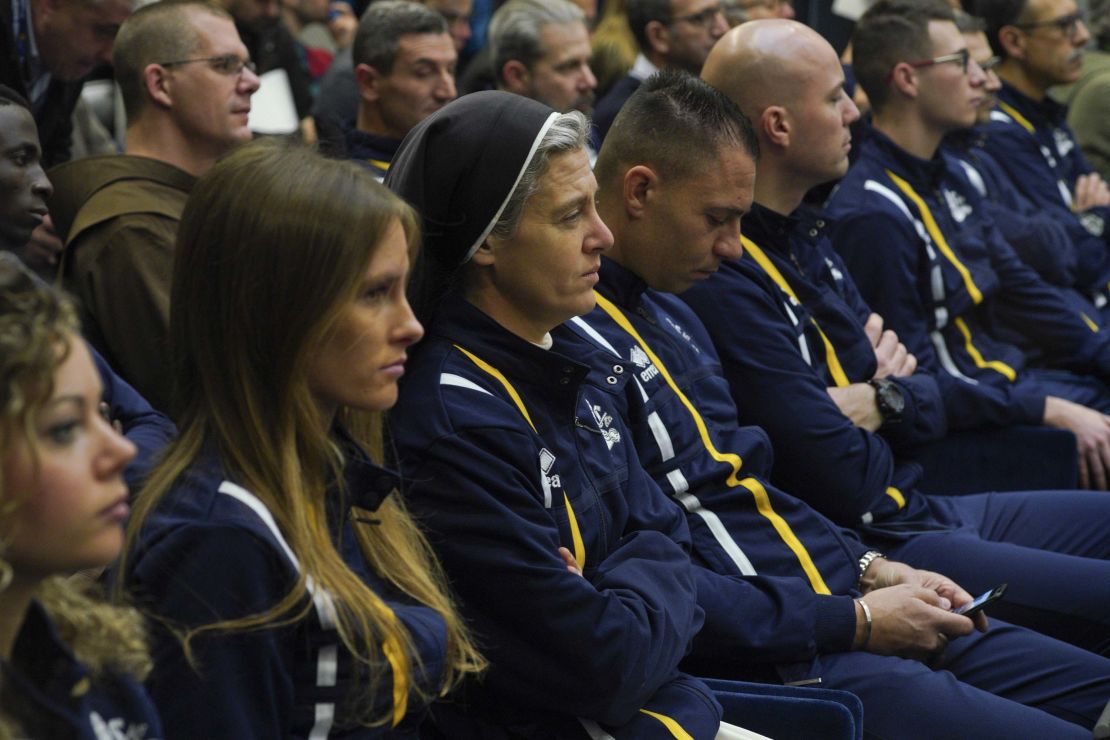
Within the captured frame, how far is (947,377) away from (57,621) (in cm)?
304

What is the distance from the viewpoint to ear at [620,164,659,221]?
3.11m

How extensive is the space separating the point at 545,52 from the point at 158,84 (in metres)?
2.29

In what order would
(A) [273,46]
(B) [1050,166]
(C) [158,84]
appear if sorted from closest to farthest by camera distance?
1. (C) [158,84]
2. (B) [1050,166]
3. (A) [273,46]

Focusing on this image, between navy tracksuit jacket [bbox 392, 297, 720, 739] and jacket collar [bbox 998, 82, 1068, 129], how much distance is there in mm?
4376

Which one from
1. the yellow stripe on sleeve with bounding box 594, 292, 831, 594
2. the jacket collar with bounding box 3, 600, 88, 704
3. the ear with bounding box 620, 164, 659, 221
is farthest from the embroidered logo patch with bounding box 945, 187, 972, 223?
the jacket collar with bounding box 3, 600, 88, 704

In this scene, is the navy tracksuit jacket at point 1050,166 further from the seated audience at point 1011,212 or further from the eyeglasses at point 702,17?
the eyeglasses at point 702,17

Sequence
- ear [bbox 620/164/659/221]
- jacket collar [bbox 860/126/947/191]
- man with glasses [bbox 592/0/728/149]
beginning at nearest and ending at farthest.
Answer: ear [bbox 620/164/659/221], jacket collar [bbox 860/126/947/191], man with glasses [bbox 592/0/728/149]

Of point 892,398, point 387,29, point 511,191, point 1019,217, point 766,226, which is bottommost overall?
point 1019,217

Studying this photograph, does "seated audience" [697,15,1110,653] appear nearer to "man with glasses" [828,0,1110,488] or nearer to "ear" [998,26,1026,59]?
"man with glasses" [828,0,1110,488]

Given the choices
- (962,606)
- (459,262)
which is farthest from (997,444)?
(459,262)

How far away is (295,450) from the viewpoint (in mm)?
1967

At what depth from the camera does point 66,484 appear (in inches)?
60.2

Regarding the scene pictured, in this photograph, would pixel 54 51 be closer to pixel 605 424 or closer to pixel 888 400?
pixel 605 424

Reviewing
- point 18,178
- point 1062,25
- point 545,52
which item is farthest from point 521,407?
point 1062,25
